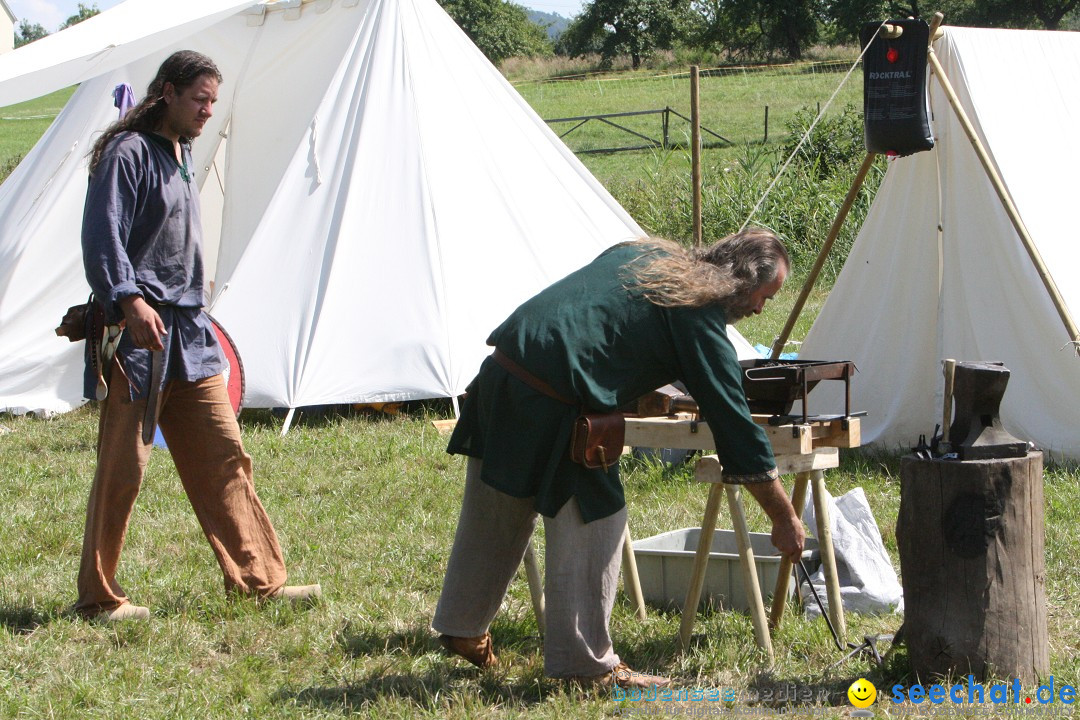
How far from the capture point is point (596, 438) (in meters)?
2.88

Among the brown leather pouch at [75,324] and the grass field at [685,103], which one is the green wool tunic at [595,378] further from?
the grass field at [685,103]

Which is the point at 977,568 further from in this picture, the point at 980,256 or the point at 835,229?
the point at 980,256

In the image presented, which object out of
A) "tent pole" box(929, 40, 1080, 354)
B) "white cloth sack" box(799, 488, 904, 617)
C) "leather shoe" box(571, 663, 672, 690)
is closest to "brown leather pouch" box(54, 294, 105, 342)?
"leather shoe" box(571, 663, 672, 690)

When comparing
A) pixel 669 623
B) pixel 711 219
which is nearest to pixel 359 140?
pixel 669 623

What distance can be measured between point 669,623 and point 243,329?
11.7ft

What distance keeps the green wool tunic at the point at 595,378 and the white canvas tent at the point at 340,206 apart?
11.6 ft

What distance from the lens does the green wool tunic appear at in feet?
9.46

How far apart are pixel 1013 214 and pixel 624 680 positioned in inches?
130

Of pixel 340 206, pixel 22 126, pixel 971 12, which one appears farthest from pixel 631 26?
pixel 340 206

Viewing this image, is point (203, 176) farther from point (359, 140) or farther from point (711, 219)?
point (711, 219)

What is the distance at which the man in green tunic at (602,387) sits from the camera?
2.89 meters

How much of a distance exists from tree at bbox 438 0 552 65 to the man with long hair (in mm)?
53061

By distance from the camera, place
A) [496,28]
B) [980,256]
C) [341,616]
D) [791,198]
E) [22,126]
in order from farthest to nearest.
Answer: [496,28] < [22,126] < [791,198] < [980,256] < [341,616]

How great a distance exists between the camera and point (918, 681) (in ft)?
10.3
